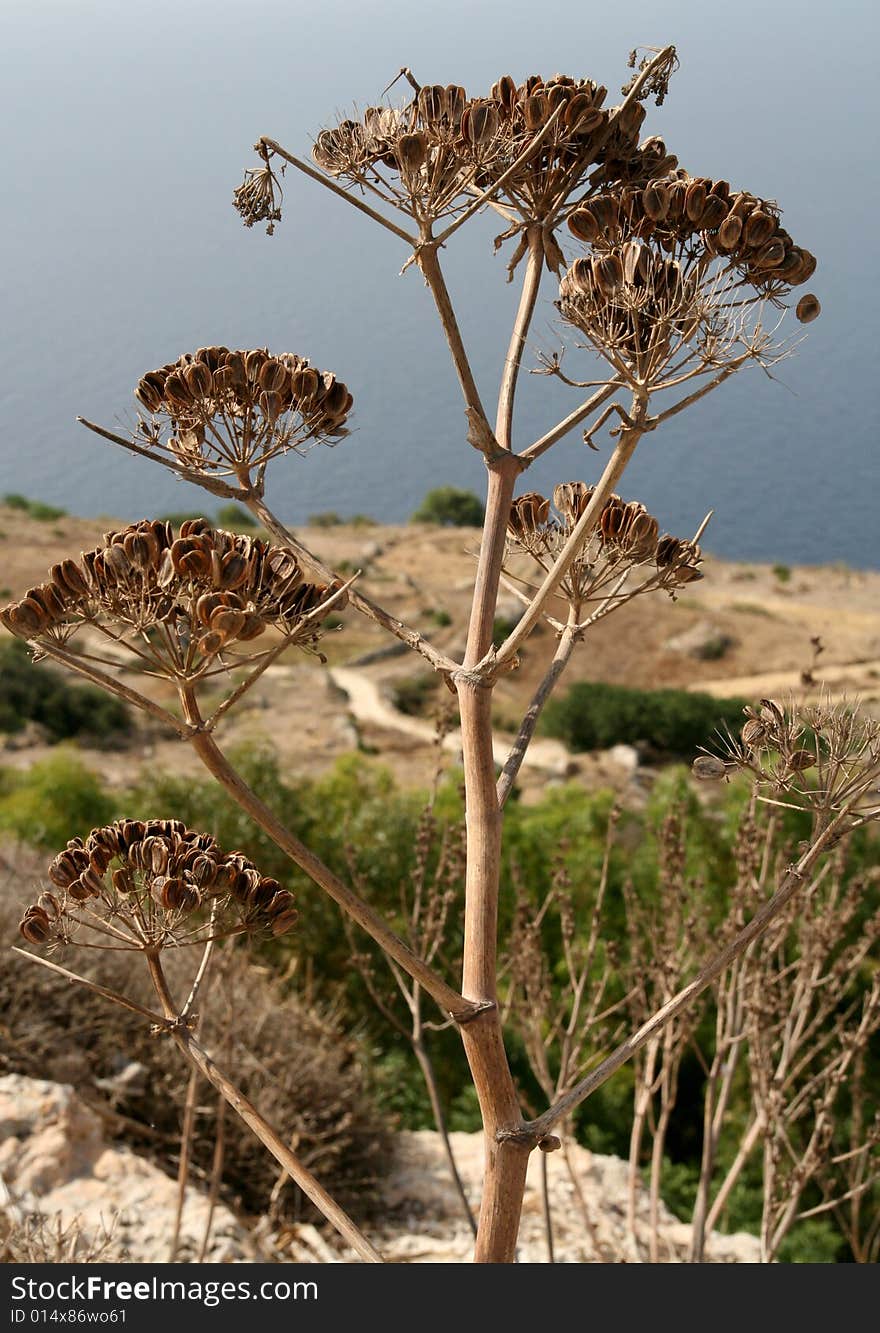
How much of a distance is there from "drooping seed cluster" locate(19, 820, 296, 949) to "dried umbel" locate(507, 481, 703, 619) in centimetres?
72

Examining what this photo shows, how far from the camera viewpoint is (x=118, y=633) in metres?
1.69

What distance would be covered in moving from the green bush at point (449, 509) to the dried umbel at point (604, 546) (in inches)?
2372

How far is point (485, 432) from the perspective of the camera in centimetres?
187

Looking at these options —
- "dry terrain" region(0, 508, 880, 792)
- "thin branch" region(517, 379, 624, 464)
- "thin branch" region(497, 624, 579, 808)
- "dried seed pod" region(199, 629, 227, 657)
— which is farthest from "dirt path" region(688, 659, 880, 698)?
"dried seed pod" region(199, 629, 227, 657)

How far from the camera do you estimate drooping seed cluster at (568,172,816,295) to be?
1.74m

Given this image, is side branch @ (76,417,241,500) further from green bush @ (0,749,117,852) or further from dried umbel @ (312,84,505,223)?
green bush @ (0,749,117,852)

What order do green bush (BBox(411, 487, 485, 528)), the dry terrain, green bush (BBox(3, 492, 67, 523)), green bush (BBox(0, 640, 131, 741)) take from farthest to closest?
green bush (BBox(411, 487, 485, 528)) → green bush (BBox(3, 492, 67, 523)) → green bush (BBox(0, 640, 131, 741)) → the dry terrain

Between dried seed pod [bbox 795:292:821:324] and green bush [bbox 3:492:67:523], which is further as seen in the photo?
green bush [bbox 3:492:67:523]

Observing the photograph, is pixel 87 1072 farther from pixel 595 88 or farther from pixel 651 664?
pixel 651 664

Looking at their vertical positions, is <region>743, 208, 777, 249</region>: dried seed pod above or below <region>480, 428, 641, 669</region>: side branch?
above

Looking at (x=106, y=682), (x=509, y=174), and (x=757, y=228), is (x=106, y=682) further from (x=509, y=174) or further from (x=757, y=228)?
(x=757, y=228)

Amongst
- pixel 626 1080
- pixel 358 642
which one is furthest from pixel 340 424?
pixel 358 642

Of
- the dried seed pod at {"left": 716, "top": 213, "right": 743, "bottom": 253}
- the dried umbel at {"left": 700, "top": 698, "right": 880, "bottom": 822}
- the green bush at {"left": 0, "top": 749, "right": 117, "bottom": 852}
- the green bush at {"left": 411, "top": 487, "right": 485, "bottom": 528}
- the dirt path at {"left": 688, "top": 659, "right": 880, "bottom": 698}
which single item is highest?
the green bush at {"left": 411, "top": 487, "right": 485, "bottom": 528}
